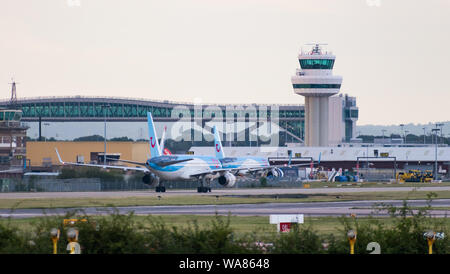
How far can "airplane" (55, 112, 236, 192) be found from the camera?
86.2 meters

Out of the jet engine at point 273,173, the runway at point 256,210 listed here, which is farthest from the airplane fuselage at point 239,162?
the runway at point 256,210

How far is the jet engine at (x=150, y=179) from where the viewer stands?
90000 mm

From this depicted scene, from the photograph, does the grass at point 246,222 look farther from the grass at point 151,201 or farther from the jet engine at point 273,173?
the jet engine at point 273,173

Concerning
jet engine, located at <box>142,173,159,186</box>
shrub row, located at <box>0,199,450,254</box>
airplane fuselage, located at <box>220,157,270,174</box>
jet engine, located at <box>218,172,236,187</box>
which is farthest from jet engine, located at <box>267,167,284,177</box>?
shrub row, located at <box>0,199,450,254</box>

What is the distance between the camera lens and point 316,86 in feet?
567

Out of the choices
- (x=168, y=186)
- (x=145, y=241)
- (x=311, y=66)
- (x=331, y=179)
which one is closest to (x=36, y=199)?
(x=168, y=186)

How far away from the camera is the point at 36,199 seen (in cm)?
7125

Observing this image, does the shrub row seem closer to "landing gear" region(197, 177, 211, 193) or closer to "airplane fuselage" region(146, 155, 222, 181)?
"airplane fuselage" region(146, 155, 222, 181)

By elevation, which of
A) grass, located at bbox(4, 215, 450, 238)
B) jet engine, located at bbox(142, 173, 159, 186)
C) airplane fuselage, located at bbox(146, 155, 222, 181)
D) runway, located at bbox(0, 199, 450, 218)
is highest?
airplane fuselage, located at bbox(146, 155, 222, 181)

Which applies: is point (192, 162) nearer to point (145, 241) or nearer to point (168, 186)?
point (168, 186)

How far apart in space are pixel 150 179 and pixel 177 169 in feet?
13.3

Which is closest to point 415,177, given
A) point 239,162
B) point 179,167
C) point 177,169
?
point 239,162

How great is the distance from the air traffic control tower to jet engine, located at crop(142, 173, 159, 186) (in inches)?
3420
